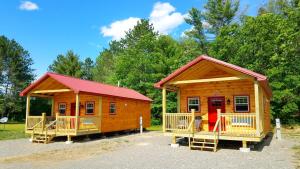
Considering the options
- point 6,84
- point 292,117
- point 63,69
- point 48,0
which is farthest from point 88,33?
point 292,117

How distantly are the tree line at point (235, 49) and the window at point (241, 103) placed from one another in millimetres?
12606

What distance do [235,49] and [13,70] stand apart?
35.1 m

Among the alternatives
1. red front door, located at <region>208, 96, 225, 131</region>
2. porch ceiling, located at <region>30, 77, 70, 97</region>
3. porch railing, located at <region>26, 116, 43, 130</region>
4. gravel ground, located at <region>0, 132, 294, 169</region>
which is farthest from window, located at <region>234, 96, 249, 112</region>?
porch railing, located at <region>26, 116, 43, 130</region>

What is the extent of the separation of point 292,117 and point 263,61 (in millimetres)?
6345

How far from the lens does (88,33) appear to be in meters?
40.0

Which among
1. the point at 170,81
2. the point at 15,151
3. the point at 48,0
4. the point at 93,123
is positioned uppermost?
the point at 48,0

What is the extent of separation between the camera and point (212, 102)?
14914mm

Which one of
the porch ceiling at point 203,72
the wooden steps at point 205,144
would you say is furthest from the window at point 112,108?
the wooden steps at point 205,144

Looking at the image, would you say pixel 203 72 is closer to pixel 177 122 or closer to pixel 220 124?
pixel 177 122

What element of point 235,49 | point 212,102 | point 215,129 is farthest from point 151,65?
point 215,129

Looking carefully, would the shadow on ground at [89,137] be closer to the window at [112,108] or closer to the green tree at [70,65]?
the window at [112,108]

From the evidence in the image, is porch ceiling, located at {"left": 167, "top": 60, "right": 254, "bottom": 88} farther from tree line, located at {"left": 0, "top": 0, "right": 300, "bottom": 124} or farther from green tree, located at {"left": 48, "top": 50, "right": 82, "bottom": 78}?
green tree, located at {"left": 48, "top": 50, "right": 82, "bottom": 78}

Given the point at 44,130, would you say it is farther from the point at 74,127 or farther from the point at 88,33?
the point at 88,33

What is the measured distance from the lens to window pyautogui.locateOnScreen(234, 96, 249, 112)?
1388cm
